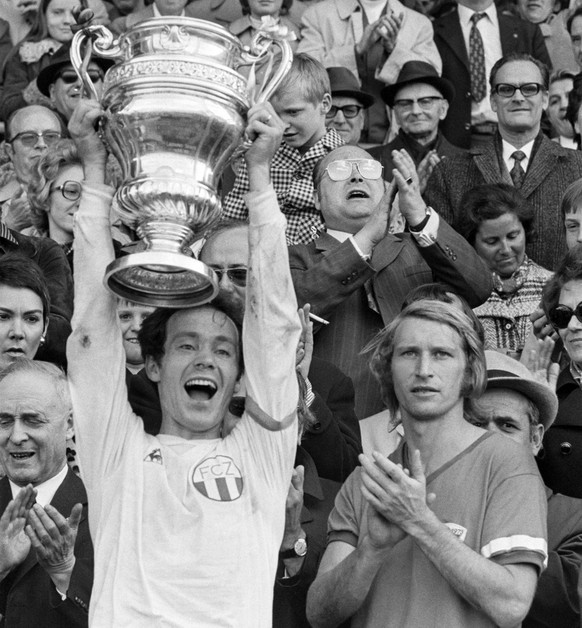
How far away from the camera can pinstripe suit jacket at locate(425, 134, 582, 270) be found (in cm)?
870

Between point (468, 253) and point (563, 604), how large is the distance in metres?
2.23

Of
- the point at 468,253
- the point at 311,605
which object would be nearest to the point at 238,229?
the point at 468,253

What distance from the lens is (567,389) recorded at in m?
6.83

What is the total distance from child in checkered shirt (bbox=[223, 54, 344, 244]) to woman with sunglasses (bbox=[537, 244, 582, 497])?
1924 millimetres

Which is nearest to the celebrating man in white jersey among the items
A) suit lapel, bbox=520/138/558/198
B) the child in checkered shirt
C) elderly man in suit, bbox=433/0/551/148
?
the child in checkered shirt

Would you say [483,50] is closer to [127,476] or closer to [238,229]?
[238,229]

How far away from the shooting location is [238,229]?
684cm

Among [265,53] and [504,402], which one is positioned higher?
[265,53]

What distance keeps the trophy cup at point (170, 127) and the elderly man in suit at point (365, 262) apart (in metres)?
2.04

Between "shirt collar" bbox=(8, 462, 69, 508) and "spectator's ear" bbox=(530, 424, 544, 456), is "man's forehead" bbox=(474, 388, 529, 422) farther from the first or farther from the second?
"shirt collar" bbox=(8, 462, 69, 508)

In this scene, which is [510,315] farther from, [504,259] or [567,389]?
[567,389]

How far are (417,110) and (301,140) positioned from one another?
1148 mm

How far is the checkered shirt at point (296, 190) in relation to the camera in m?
8.45

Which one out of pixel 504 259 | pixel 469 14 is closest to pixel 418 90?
pixel 469 14
